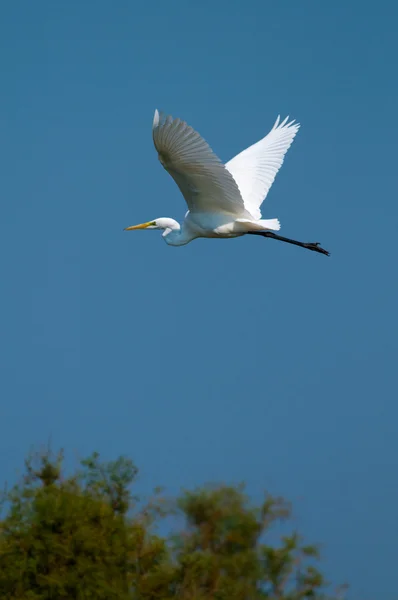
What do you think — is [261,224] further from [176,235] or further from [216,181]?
[176,235]

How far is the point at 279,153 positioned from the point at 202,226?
2.04 meters

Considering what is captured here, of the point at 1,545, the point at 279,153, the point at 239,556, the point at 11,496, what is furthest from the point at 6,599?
the point at 279,153

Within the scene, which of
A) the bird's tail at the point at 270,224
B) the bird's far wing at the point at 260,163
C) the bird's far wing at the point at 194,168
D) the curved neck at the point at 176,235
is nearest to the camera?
the bird's far wing at the point at 194,168

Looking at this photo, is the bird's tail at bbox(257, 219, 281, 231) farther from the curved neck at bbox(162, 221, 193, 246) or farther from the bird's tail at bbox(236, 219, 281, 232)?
the curved neck at bbox(162, 221, 193, 246)

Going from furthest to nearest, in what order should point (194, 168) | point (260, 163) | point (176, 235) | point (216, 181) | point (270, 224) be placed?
point (260, 163), point (176, 235), point (270, 224), point (216, 181), point (194, 168)

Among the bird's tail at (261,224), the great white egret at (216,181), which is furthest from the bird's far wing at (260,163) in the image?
the bird's tail at (261,224)

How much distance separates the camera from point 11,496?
35.3 feet

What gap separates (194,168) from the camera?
8508mm

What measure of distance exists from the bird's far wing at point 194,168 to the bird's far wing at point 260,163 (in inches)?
39.6

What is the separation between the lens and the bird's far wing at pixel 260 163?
35.1 feet

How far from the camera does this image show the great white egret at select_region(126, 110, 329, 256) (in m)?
7.98

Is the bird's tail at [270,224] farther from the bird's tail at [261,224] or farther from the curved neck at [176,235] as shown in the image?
the curved neck at [176,235]

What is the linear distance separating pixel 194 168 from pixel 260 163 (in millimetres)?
2787

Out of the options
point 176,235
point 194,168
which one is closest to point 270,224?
point 194,168
